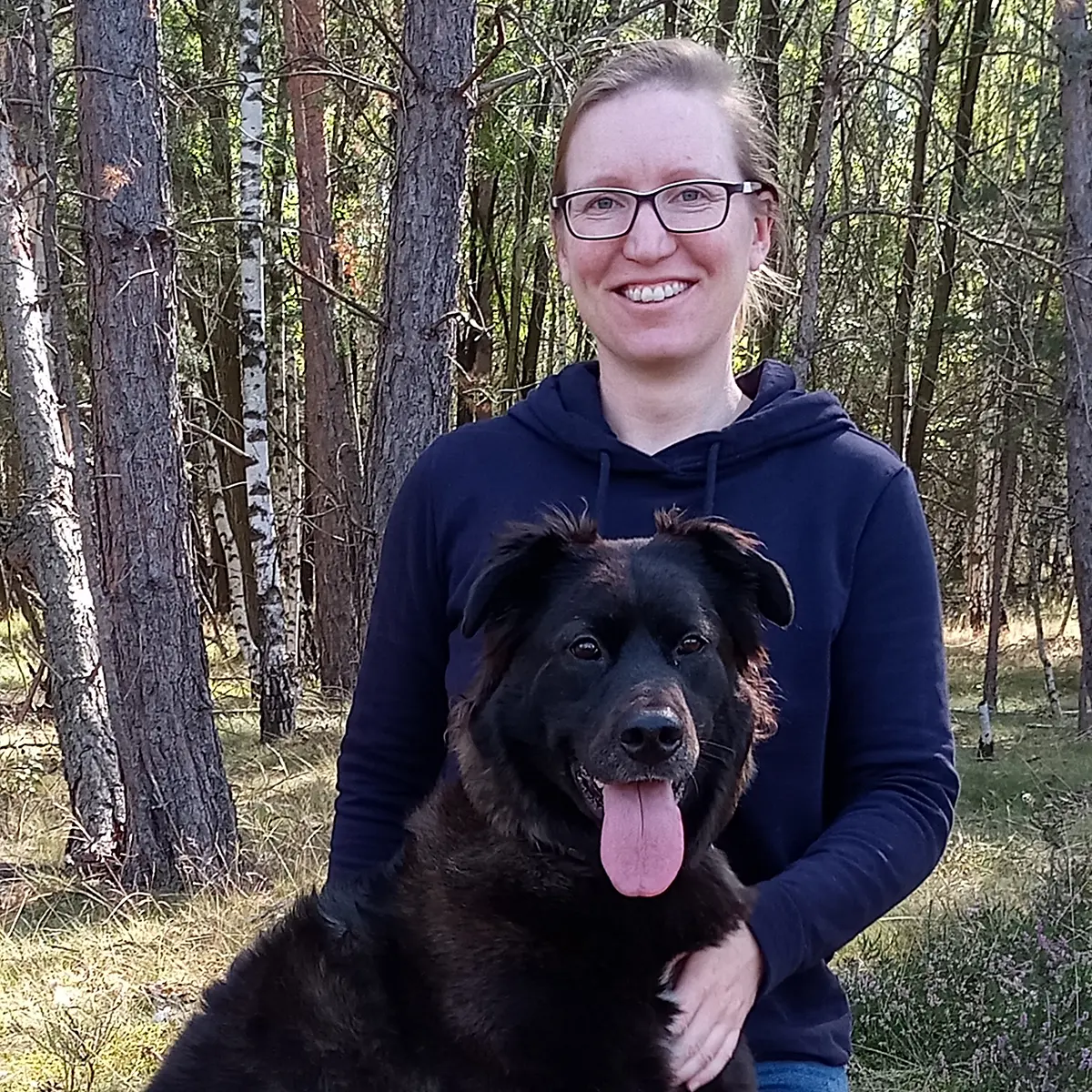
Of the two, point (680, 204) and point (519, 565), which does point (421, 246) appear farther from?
point (519, 565)

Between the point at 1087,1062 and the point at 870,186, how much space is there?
39.3ft

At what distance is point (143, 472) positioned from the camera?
6574 millimetres

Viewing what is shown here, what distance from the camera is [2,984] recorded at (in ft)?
17.7

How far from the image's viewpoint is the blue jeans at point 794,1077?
2502mm

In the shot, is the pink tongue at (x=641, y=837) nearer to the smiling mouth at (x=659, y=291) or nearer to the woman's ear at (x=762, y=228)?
the smiling mouth at (x=659, y=291)

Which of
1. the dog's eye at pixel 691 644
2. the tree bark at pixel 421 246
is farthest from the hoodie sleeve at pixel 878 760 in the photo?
the tree bark at pixel 421 246

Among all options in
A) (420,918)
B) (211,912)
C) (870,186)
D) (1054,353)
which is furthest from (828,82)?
(420,918)

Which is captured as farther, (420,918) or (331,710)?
(331,710)

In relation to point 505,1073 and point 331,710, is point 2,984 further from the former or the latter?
point 331,710

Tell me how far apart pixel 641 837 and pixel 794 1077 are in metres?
0.66

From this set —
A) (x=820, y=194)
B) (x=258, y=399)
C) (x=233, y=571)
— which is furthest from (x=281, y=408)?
(x=820, y=194)

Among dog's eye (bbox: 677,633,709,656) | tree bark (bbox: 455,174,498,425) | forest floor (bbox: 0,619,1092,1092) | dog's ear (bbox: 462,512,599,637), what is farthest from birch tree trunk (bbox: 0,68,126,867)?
tree bark (bbox: 455,174,498,425)

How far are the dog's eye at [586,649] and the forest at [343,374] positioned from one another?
1.82m

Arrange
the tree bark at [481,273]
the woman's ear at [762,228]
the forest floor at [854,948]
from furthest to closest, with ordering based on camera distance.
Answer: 1. the tree bark at [481,273]
2. the forest floor at [854,948]
3. the woman's ear at [762,228]
